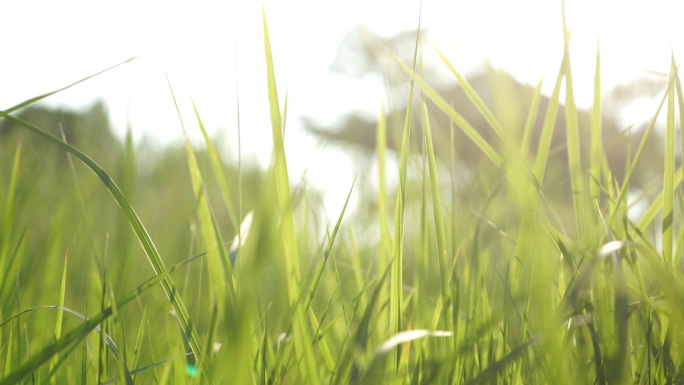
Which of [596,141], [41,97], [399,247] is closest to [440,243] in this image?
[399,247]

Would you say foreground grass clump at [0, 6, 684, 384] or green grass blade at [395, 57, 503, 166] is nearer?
foreground grass clump at [0, 6, 684, 384]

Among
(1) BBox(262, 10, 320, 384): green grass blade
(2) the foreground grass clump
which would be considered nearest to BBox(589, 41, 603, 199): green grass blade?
(2) the foreground grass clump

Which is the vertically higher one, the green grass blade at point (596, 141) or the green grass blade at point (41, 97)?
the green grass blade at point (41, 97)

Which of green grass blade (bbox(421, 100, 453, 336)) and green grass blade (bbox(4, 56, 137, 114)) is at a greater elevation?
green grass blade (bbox(4, 56, 137, 114))

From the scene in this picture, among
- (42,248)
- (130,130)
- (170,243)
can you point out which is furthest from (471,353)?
(170,243)

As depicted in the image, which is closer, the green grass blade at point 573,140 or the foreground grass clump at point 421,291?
the foreground grass clump at point 421,291

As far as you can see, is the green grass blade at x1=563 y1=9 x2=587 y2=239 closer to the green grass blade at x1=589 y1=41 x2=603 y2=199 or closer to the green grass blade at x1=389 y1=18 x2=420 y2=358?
the green grass blade at x1=589 y1=41 x2=603 y2=199

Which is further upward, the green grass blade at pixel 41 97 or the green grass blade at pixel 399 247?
the green grass blade at pixel 41 97

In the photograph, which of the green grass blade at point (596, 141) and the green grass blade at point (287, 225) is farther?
the green grass blade at point (596, 141)

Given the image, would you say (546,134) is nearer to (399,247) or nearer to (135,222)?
(399,247)

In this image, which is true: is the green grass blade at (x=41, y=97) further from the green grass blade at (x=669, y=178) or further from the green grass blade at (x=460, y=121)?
the green grass blade at (x=669, y=178)

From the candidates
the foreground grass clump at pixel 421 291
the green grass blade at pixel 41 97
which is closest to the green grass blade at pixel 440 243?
the foreground grass clump at pixel 421 291

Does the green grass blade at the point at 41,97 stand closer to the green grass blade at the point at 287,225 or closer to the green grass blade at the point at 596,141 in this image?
the green grass blade at the point at 287,225

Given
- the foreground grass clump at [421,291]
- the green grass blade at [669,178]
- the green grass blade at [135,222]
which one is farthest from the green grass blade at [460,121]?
the green grass blade at [135,222]
